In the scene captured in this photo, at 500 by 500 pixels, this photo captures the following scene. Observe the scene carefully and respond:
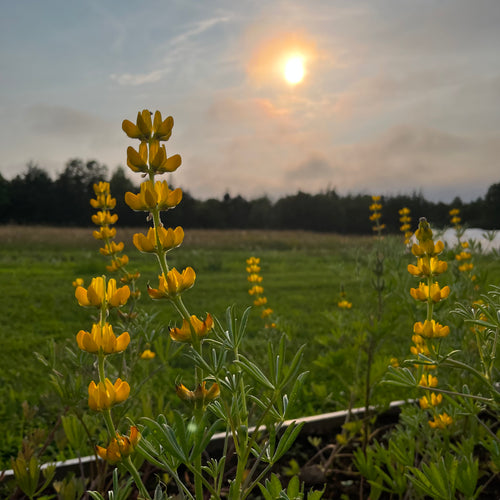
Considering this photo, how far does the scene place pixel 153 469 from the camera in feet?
6.01

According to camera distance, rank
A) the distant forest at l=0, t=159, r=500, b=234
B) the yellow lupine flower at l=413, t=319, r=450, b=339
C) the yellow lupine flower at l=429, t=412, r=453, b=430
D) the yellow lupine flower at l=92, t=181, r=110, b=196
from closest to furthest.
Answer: the yellow lupine flower at l=413, t=319, r=450, b=339
the yellow lupine flower at l=429, t=412, r=453, b=430
the yellow lupine flower at l=92, t=181, r=110, b=196
the distant forest at l=0, t=159, r=500, b=234

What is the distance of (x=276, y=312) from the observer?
18.0 ft

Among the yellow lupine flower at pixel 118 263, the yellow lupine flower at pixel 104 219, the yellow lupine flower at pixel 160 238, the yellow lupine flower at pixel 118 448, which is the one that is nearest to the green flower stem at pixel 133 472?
the yellow lupine flower at pixel 118 448

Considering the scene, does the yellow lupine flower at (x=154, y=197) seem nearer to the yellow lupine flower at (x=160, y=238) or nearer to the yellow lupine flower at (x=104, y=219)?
the yellow lupine flower at (x=160, y=238)

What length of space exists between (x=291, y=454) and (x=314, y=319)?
331cm

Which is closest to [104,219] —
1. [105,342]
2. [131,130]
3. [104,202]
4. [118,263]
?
[104,202]

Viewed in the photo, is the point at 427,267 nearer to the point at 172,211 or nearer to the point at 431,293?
the point at 431,293

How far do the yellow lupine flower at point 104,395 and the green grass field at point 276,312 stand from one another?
0.12m

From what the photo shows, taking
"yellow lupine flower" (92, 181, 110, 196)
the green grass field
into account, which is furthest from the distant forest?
"yellow lupine flower" (92, 181, 110, 196)

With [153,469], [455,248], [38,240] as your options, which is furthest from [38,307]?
[38,240]

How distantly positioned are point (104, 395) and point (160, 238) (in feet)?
0.76

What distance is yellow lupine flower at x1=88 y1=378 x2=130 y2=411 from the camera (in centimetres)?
61

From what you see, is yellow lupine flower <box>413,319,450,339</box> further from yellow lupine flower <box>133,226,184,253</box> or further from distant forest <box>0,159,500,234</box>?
distant forest <box>0,159,500,234</box>

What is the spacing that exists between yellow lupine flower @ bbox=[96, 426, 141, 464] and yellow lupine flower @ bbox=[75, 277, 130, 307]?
0.59 feet
